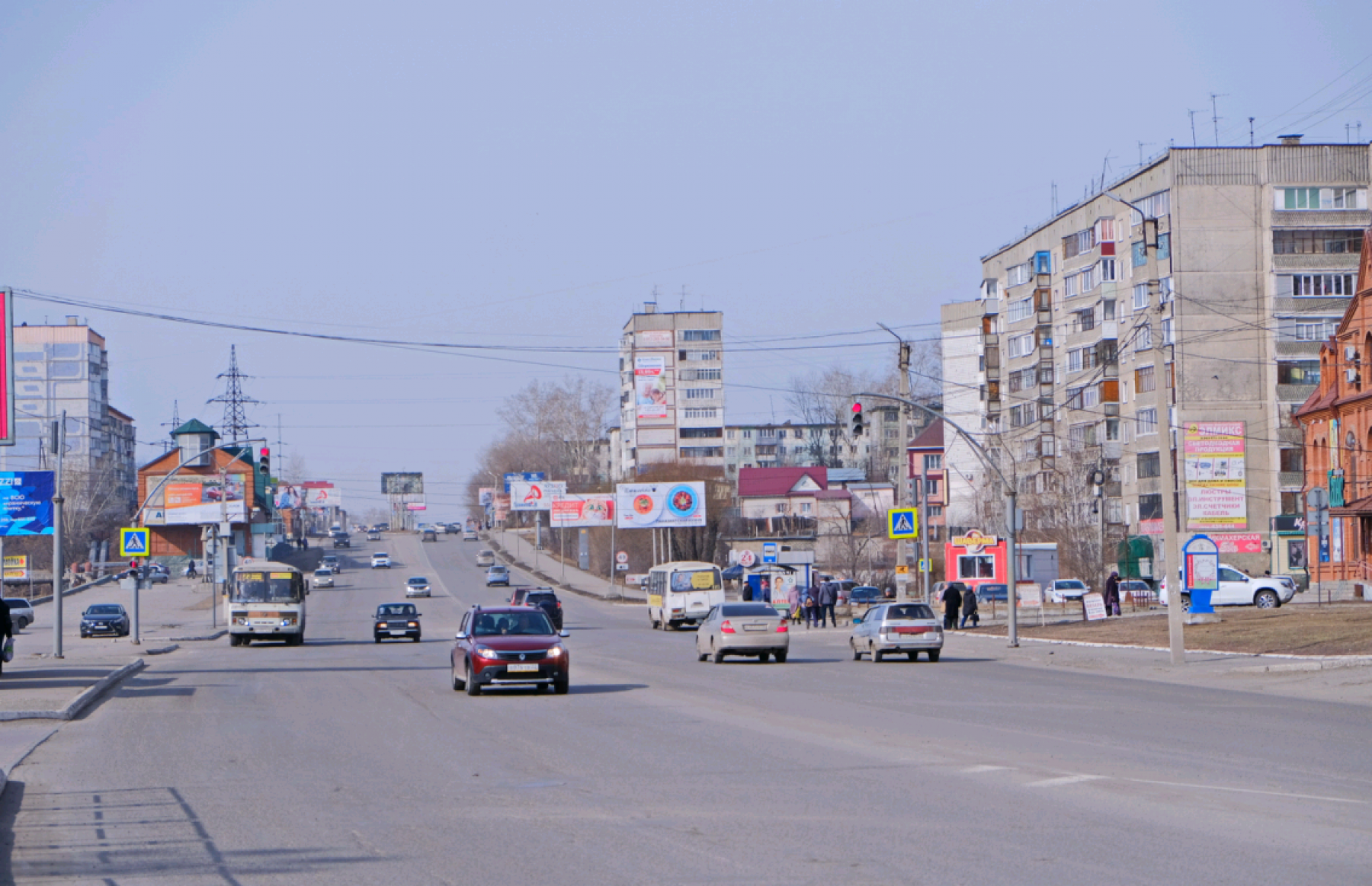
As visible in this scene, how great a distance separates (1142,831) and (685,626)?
46.2 metres

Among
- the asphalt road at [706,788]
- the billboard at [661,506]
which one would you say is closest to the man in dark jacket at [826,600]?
the asphalt road at [706,788]

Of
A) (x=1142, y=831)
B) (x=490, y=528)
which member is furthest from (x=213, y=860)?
(x=490, y=528)

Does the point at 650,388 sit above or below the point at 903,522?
above

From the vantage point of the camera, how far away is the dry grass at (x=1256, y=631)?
29.3m

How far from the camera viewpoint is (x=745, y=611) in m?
33.1

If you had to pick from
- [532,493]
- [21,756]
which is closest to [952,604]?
[21,756]

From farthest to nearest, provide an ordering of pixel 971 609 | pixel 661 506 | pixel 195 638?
pixel 661 506 → pixel 195 638 → pixel 971 609

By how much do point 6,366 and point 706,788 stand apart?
19503mm

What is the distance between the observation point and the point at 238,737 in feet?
55.5

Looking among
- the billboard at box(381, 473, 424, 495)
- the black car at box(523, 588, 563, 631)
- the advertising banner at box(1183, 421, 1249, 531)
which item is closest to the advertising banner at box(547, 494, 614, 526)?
the black car at box(523, 588, 563, 631)

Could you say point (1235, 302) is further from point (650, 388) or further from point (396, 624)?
point (650, 388)

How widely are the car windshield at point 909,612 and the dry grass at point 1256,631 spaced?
17.9 feet

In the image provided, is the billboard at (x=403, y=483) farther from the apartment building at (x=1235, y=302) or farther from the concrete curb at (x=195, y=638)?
the concrete curb at (x=195, y=638)

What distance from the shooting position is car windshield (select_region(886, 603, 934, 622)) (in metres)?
32.9
